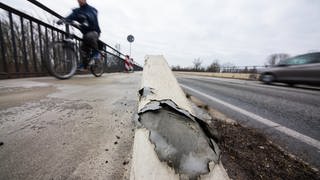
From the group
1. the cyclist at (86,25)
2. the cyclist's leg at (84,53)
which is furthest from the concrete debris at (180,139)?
the cyclist's leg at (84,53)

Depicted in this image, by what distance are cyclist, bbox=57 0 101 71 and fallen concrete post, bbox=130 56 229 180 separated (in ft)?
12.6

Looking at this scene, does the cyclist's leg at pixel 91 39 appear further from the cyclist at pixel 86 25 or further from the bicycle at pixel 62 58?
the bicycle at pixel 62 58

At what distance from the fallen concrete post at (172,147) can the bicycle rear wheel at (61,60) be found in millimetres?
3248

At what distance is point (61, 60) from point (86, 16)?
116 cm

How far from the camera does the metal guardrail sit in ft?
11.1

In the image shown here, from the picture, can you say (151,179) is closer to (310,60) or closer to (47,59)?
(47,59)

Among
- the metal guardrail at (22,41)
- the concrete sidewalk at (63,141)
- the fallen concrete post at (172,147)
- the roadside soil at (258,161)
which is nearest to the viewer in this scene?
the fallen concrete post at (172,147)

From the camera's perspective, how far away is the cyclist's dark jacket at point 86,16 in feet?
13.0

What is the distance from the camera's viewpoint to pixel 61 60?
3680mm

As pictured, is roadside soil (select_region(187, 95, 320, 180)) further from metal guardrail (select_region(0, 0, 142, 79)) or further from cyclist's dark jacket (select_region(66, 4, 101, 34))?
cyclist's dark jacket (select_region(66, 4, 101, 34))

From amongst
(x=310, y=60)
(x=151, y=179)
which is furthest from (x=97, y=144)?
(x=310, y=60)

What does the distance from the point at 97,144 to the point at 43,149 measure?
0.84 feet

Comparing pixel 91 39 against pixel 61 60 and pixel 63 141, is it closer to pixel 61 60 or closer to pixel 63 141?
pixel 61 60

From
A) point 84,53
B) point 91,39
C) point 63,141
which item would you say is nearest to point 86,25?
point 91,39
